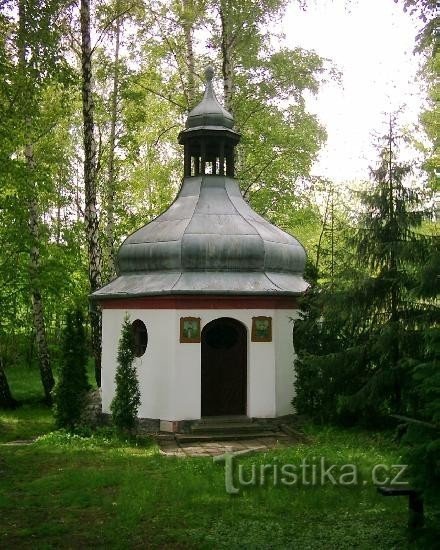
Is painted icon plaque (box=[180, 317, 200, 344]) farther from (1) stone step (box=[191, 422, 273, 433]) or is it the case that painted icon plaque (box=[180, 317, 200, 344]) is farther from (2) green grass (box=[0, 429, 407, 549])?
(2) green grass (box=[0, 429, 407, 549])

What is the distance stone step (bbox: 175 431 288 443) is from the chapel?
0.50m

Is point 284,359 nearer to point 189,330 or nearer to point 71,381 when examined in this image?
point 189,330

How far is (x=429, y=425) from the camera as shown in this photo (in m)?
4.50

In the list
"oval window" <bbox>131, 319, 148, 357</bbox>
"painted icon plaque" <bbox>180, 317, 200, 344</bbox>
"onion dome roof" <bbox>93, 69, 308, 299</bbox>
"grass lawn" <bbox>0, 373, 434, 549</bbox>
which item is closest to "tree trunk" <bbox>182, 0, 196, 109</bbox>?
"onion dome roof" <bbox>93, 69, 308, 299</bbox>

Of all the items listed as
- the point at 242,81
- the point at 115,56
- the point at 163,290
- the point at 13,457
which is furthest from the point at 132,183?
the point at 13,457

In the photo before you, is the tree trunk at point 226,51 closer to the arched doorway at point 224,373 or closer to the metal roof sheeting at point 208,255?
the metal roof sheeting at point 208,255

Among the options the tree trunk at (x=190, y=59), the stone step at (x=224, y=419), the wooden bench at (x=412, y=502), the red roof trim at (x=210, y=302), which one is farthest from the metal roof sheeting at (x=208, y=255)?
the wooden bench at (x=412, y=502)

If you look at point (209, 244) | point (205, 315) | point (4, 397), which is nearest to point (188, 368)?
point (205, 315)

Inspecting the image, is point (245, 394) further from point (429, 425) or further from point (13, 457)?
point (429, 425)

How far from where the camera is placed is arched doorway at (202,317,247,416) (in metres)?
13.3

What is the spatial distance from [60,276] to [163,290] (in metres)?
5.42

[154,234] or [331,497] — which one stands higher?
[154,234]

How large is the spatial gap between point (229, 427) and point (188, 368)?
55.9 inches

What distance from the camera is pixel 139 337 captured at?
45.0 ft
